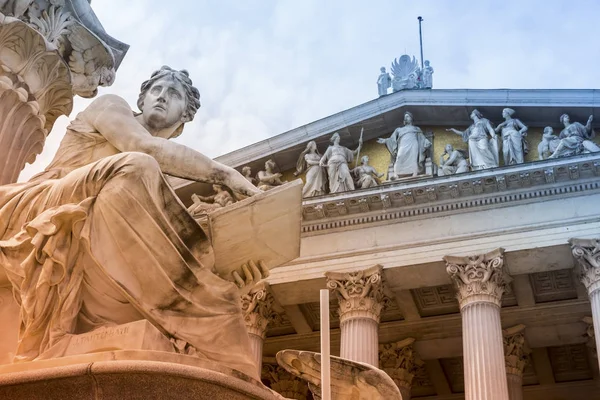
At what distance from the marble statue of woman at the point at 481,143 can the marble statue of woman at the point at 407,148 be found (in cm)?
121

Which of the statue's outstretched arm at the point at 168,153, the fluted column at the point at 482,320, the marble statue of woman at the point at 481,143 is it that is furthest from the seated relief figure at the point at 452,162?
the statue's outstretched arm at the point at 168,153

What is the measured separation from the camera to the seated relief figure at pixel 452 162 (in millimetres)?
23016

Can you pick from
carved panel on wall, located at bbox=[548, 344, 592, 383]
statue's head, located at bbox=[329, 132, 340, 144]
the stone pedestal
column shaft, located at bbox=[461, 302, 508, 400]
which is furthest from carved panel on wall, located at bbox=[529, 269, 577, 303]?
the stone pedestal

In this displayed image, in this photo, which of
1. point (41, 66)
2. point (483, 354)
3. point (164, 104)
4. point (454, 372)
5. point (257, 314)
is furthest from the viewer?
point (454, 372)

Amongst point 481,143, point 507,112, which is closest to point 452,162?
point 481,143

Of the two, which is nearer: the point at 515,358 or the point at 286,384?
the point at 515,358

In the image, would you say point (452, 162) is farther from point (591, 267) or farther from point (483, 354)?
point (483, 354)

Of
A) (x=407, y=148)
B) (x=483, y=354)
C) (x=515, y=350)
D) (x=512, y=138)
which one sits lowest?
(x=483, y=354)

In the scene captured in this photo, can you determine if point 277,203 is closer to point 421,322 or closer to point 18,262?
point 18,262

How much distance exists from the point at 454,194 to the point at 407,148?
7.63 feet

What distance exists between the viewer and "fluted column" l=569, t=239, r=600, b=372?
768 inches

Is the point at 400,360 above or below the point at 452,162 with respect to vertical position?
below

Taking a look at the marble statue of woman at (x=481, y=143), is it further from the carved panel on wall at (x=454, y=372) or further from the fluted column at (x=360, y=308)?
the carved panel on wall at (x=454, y=372)

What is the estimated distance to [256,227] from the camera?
4.32 meters
